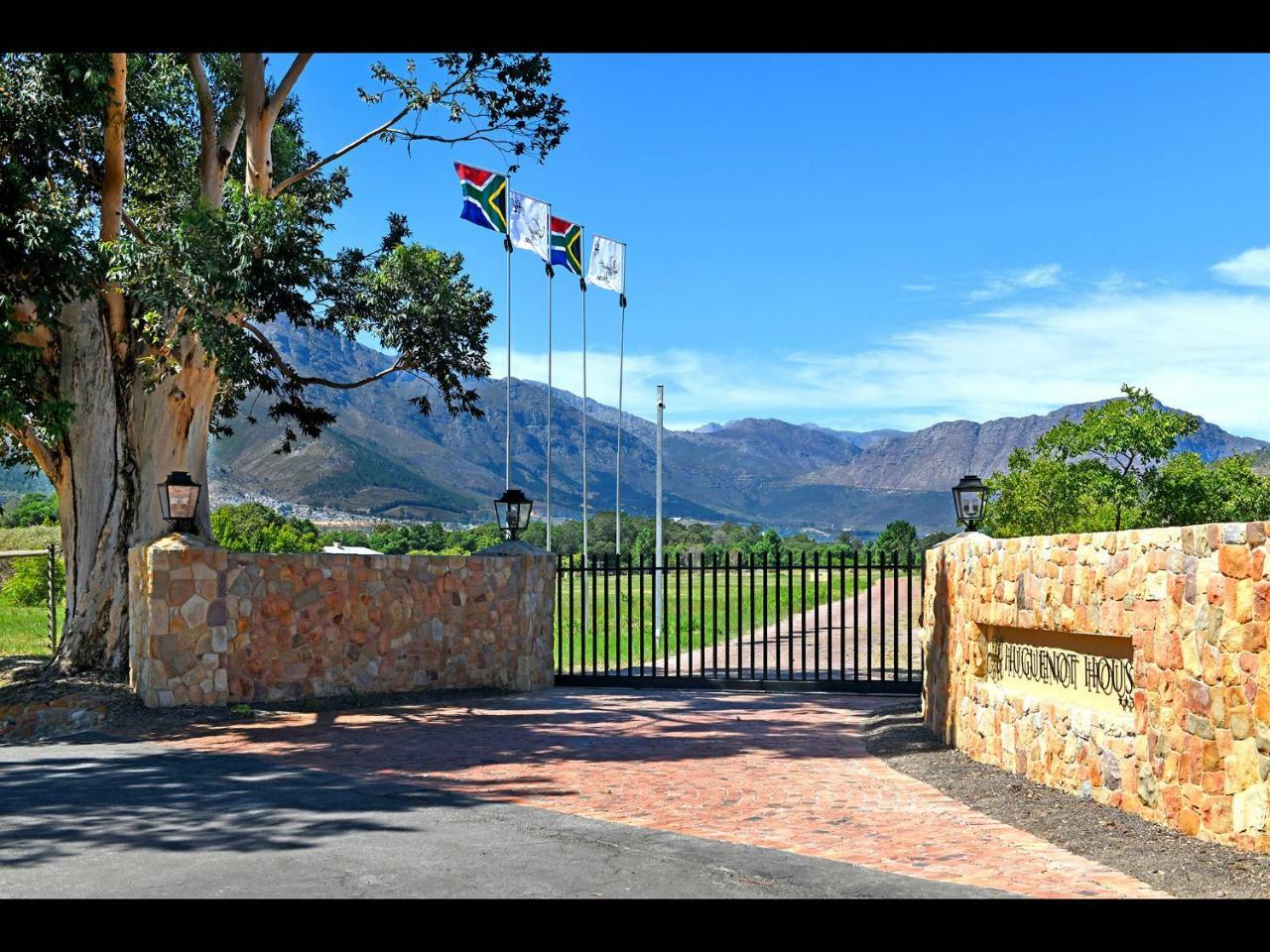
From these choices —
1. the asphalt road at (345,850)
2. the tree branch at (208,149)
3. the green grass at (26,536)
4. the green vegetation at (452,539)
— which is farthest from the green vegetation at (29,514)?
the asphalt road at (345,850)

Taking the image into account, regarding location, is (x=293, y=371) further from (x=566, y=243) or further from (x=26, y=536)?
(x=26, y=536)

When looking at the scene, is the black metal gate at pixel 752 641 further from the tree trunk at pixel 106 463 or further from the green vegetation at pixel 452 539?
the green vegetation at pixel 452 539

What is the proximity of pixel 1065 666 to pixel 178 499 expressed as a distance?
33.4 feet

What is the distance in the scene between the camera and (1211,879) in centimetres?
617

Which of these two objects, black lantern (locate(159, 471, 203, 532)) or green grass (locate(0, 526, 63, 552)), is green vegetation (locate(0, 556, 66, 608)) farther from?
black lantern (locate(159, 471, 203, 532))

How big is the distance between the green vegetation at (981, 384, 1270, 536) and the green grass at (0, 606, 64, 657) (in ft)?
79.0

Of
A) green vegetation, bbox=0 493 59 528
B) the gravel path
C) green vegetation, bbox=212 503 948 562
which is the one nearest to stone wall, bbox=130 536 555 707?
the gravel path

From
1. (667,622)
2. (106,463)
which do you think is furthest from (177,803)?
Answer: (667,622)

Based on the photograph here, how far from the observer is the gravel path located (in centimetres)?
619

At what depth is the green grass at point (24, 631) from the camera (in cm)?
2163

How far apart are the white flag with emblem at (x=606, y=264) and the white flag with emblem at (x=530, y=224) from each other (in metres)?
2.20

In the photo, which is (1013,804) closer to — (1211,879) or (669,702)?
(1211,879)
